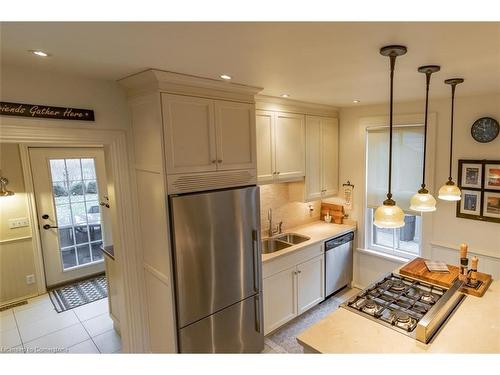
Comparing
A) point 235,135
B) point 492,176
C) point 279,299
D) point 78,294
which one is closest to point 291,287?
point 279,299

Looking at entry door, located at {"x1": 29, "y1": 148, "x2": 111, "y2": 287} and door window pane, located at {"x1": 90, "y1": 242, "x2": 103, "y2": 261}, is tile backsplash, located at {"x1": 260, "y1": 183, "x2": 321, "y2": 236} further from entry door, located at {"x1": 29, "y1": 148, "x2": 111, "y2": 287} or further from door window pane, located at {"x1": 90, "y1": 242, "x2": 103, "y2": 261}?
door window pane, located at {"x1": 90, "y1": 242, "x2": 103, "y2": 261}

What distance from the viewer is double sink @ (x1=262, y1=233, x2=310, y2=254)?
3430 mm

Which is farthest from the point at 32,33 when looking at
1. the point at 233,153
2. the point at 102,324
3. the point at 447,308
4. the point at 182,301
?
the point at 102,324

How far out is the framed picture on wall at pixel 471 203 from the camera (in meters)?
2.90

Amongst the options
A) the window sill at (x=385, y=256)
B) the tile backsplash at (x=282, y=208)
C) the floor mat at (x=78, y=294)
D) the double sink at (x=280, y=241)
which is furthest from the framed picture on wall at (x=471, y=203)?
the floor mat at (x=78, y=294)

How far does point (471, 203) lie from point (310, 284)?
6.19 ft

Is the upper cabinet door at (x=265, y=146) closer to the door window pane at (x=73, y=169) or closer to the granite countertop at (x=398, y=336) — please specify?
the granite countertop at (x=398, y=336)

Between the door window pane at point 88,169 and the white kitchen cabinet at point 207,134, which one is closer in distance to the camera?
the white kitchen cabinet at point 207,134

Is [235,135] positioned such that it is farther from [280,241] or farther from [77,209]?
[77,209]

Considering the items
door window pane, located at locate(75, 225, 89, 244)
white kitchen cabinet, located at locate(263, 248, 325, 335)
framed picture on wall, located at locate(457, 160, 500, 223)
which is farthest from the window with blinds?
door window pane, located at locate(75, 225, 89, 244)

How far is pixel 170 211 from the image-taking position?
2074mm

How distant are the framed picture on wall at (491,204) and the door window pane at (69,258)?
5.32 metres

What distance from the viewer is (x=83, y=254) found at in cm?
448

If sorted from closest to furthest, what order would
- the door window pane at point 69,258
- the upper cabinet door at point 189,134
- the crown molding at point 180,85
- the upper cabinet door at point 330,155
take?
1. the crown molding at point 180,85
2. the upper cabinet door at point 189,134
3. the upper cabinet door at point 330,155
4. the door window pane at point 69,258
